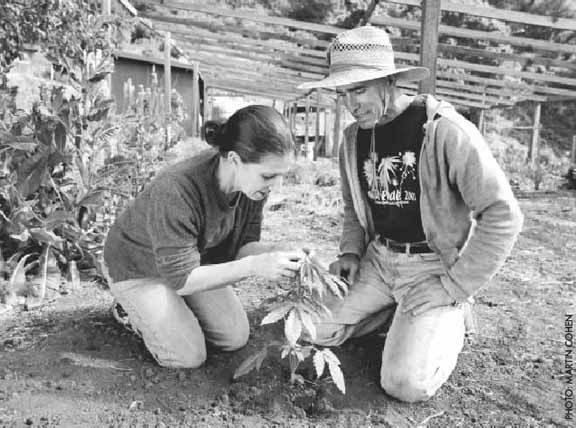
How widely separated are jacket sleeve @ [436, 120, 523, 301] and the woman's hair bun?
80cm

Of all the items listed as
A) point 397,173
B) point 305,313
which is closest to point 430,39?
point 397,173

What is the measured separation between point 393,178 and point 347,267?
48 cm

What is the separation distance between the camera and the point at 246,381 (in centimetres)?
218

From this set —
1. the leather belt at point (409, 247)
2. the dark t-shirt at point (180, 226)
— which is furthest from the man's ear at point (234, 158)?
the leather belt at point (409, 247)

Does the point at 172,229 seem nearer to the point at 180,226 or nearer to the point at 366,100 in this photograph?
the point at 180,226

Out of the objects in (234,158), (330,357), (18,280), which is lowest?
(18,280)

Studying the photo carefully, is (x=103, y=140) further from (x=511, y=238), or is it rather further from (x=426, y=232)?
(x=511, y=238)

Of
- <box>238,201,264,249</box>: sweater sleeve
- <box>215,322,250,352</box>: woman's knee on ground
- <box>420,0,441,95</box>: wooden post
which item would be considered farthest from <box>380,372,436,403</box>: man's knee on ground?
<box>420,0,441,95</box>: wooden post

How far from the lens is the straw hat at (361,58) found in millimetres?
2023

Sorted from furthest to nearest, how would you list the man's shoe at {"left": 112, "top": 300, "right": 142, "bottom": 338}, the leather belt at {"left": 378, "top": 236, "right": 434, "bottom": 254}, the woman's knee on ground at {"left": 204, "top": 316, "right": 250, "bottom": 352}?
the man's shoe at {"left": 112, "top": 300, "right": 142, "bottom": 338}
the woman's knee on ground at {"left": 204, "top": 316, "right": 250, "bottom": 352}
the leather belt at {"left": 378, "top": 236, "right": 434, "bottom": 254}

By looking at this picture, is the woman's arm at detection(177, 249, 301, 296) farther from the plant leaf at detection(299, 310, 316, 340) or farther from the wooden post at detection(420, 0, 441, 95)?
the wooden post at detection(420, 0, 441, 95)

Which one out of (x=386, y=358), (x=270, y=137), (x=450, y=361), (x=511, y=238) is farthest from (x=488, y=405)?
(x=270, y=137)

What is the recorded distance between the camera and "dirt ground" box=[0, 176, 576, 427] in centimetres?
195

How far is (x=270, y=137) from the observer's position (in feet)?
6.04
